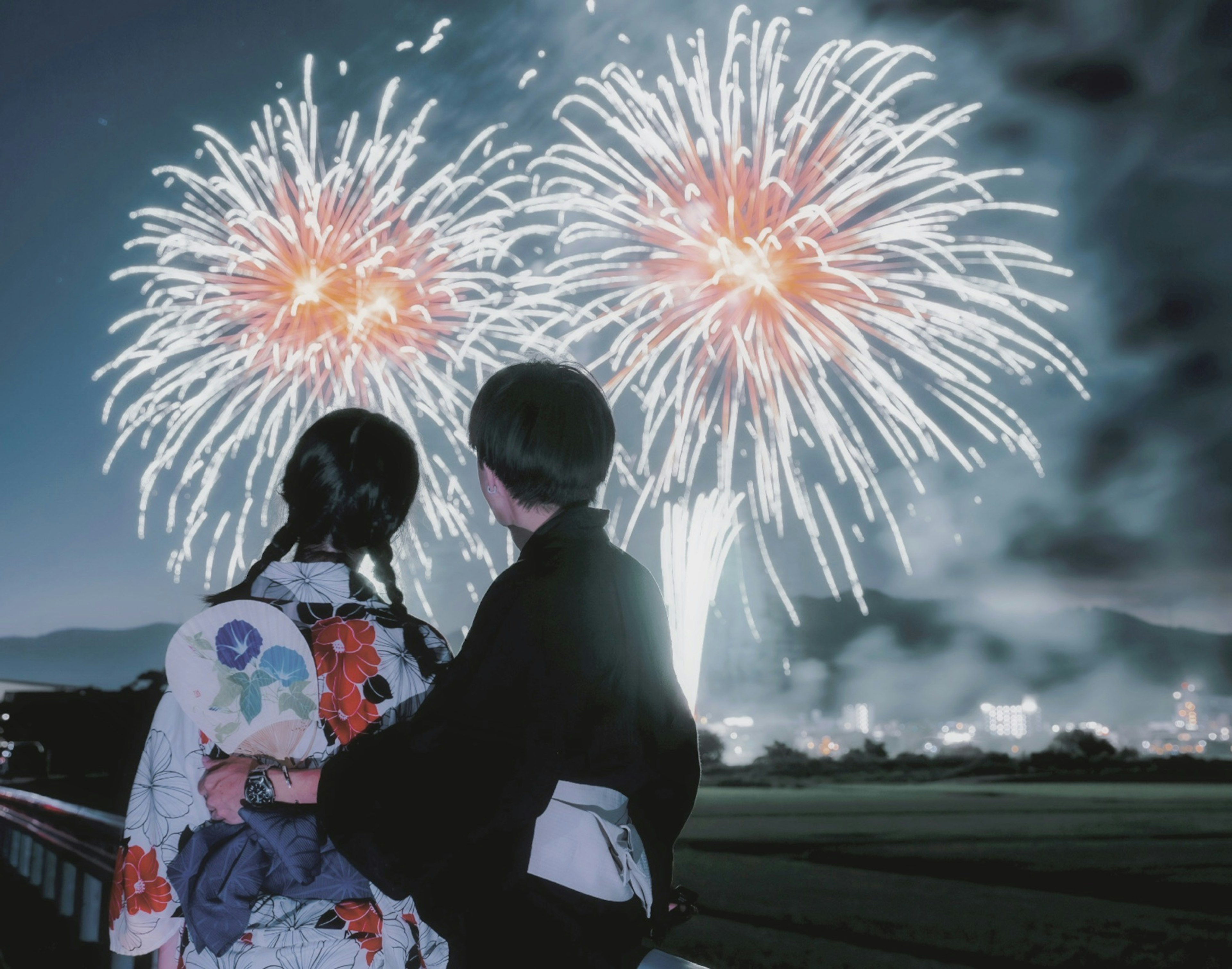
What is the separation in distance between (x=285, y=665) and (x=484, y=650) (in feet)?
1.64

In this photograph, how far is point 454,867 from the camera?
5.52 feet

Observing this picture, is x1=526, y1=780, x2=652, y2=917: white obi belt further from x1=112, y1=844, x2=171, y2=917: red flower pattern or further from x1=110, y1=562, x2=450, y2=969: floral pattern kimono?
x1=112, y1=844, x2=171, y2=917: red flower pattern

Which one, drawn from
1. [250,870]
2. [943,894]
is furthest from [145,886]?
[943,894]

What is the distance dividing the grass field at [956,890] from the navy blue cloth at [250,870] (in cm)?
153

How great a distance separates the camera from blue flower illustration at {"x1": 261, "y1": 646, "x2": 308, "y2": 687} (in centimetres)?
195

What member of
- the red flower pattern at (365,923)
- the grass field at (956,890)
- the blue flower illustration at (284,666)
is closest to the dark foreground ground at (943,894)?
the grass field at (956,890)

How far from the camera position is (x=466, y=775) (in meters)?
1.65

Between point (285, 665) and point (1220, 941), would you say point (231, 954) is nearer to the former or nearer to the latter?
point (285, 665)

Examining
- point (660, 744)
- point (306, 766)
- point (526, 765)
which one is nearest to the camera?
point (526, 765)

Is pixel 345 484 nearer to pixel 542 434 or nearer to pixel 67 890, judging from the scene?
pixel 542 434

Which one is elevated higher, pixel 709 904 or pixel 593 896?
pixel 593 896

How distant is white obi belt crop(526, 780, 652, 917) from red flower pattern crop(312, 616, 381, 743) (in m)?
0.53

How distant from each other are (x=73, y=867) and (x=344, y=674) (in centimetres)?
480

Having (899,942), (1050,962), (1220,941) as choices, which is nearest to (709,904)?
(899,942)
